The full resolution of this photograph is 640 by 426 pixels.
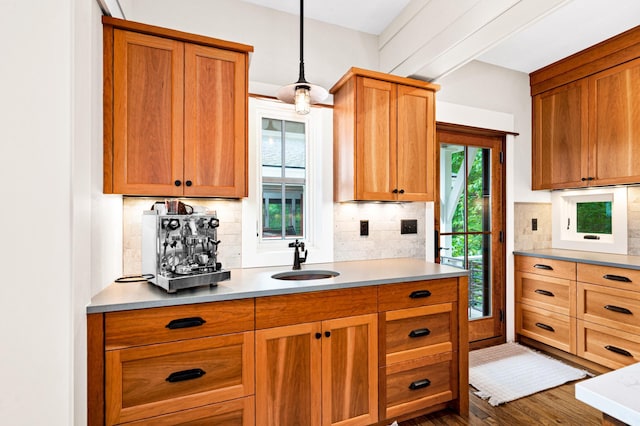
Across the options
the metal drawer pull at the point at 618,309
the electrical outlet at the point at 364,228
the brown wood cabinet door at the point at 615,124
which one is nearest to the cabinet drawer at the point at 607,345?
the metal drawer pull at the point at 618,309

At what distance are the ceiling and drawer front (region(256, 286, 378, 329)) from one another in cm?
181

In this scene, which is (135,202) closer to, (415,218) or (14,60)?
(14,60)

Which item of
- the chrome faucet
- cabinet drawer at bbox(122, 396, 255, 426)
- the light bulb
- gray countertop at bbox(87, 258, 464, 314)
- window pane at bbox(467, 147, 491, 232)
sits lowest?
cabinet drawer at bbox(122, 396, 255, 426)

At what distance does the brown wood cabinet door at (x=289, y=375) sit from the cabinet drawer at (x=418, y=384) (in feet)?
1.56

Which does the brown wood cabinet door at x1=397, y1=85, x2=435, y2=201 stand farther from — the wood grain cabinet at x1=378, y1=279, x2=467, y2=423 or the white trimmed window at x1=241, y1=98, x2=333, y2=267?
the wood grain cabinet at x1=378, y1=279, x2=467, y2=423

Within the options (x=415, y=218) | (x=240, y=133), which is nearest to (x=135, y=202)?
(x=240, y=133)

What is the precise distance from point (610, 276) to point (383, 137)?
214cm

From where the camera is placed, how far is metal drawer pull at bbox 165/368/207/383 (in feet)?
4.89

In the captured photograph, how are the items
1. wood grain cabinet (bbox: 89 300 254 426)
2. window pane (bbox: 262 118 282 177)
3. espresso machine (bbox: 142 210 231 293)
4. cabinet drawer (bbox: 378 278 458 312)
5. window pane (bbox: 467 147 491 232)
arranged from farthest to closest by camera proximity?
window pane (bbox: 467 147 491 232) < window pane (bbox: 262 118 282 177) < cabinet drawer (bbox: 378 278 458 312) < espresso machine (bbox: 142 210 231 293) < wood grain cabinet (bbox: 89 300 254 426)

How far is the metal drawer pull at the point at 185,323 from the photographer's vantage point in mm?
1492

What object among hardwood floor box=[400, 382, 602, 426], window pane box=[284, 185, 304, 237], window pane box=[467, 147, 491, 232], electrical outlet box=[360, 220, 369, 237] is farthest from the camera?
window pane box=[467, 147, 491, 232]

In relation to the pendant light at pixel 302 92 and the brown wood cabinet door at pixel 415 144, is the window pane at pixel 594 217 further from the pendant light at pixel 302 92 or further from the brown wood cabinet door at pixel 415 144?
the pendant light at pixel 302 92

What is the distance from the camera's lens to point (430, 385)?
81.9 inches

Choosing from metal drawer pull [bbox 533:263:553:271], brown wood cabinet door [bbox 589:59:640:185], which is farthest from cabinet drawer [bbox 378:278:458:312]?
brown wood cabinet door [bbox 589:59:640:185]
